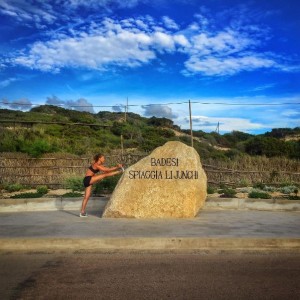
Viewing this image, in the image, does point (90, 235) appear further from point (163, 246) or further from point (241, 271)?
point (241, 271)

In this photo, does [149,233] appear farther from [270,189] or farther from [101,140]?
[101,140]

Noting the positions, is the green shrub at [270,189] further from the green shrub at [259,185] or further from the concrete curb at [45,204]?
the concrete curb at [45,204]

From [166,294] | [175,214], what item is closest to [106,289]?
[166,294]

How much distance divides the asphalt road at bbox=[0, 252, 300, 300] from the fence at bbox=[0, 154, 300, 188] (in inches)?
474

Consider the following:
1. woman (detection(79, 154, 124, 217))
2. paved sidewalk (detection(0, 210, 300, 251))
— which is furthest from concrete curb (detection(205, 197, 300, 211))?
woman (detection(79, 154, 124, 217))

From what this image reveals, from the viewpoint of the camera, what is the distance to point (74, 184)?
16.3 m

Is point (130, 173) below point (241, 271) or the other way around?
the other way around

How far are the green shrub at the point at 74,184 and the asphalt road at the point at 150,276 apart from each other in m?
8.97

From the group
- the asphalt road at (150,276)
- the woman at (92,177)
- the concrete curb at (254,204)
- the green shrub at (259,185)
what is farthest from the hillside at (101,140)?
the asphalt road at (150,276)

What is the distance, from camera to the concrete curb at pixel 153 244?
7035 millimetres

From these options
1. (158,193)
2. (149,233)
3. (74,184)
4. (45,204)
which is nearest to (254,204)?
(158,193)

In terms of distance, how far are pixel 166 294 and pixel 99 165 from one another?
5729mm

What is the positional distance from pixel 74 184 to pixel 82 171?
331 centimetres

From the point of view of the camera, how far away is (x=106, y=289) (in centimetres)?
506
